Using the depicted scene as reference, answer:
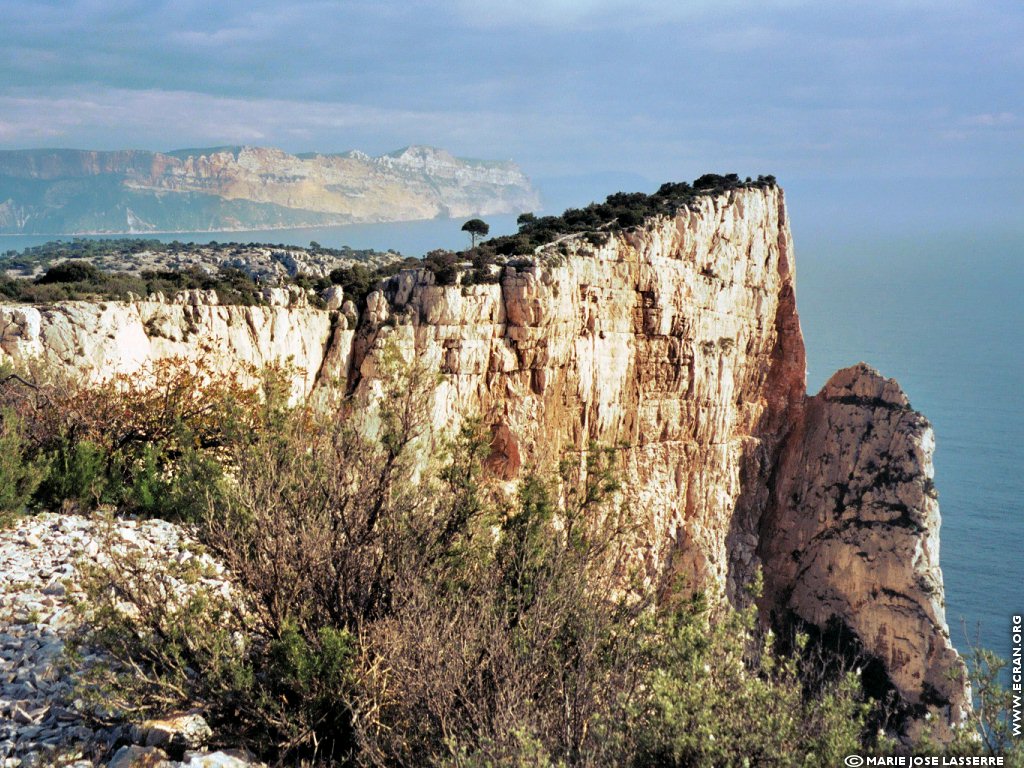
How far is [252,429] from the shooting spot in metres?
12.2

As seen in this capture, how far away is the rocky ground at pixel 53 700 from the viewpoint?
7012mm

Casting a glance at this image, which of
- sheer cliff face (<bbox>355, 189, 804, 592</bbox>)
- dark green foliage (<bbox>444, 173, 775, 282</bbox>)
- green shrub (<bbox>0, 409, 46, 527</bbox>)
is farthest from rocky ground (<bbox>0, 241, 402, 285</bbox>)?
green shrub (<bbox>0, 409, 46, 527</bbox>)

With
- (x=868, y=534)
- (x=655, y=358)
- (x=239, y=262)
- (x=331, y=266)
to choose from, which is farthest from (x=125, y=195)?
(x=868, y=534)

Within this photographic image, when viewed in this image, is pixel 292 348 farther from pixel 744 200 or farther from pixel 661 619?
pixel 744 200

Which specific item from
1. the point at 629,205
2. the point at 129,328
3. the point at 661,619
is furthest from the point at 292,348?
the point at 629,205

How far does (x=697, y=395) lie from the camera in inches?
1099

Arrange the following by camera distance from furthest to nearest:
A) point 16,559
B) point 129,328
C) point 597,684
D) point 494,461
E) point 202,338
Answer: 1. point 494,461
2. point 202,338
3. point 129,328
4. point 16,559
5. point 597,684

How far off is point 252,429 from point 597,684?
6.62 m

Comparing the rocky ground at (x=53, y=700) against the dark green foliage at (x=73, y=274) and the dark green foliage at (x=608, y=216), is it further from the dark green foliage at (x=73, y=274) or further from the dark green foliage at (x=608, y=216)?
the dark green foliage at (x=608, y=216)

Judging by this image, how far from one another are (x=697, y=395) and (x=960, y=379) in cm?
7967

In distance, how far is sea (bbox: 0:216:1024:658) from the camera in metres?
41.8

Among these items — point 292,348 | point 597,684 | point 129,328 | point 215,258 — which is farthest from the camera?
point 215,258

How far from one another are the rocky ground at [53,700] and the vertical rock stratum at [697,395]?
7.02m

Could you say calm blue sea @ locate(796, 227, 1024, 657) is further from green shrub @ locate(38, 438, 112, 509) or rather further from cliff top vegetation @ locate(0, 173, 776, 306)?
cliff top vegetation @ locate(0, 173, 776, 306)
